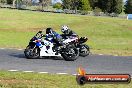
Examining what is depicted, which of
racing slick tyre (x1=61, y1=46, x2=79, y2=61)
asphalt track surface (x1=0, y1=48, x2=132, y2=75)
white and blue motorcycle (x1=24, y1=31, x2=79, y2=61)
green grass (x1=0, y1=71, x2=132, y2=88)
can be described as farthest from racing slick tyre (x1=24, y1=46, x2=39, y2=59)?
green grass (x1=0, y1=71, x2=132, y2=88)

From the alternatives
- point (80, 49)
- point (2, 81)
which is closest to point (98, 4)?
point (80, 49)

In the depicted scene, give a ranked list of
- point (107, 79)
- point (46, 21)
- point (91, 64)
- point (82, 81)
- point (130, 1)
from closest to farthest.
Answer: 1. point (107, 79)
2. point (82, 81)
3. point (91, 64)
4. point (46, 21)
5. point (130, 1)

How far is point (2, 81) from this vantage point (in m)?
12.0

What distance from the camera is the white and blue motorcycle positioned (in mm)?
18250

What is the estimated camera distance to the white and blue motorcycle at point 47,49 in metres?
18.2

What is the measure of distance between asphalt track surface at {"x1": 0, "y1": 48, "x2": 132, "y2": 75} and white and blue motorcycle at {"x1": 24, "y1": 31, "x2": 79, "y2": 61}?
268 mm

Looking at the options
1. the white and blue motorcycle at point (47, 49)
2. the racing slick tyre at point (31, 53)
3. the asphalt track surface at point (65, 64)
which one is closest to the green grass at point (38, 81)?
the asphalt track surface at point (65, 64)

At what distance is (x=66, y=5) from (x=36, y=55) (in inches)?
3983

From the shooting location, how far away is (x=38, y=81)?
12.3 m

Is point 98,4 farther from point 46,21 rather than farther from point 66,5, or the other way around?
point 46,21

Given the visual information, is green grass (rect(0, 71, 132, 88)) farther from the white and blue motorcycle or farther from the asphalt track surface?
the white and blue motorcycle

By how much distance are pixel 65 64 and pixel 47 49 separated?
1.88 m

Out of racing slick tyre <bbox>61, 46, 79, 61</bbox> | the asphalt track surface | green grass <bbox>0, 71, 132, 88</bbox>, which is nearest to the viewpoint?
green grass <bbox>0, 71, 132, 88</bbox>

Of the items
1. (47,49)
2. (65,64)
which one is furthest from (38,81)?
(47,49)
